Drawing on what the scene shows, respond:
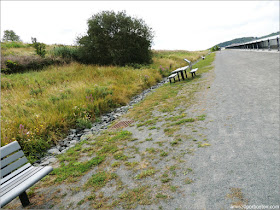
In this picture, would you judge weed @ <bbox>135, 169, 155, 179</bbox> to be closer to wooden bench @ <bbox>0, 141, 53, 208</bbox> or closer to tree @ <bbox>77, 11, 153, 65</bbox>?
wooden bench @ <bbox>0, 141, 53, 208</bbox>

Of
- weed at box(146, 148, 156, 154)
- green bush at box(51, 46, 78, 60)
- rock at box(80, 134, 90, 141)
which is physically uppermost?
green bush at box(51, 46, 78, 60)

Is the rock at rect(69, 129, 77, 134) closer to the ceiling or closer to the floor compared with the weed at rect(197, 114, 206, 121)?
closer to the ceiling

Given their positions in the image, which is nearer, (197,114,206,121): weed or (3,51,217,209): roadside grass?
(3,51,217,209): roadside grass

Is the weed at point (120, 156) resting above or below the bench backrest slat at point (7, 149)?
below

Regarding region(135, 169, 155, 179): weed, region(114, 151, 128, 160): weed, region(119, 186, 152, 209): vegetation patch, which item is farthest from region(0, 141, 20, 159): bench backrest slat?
region(135, 169, 155, 179): weed

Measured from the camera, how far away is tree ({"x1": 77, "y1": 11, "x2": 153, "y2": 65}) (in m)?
21.0

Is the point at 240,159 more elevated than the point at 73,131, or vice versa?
the point at 73,131

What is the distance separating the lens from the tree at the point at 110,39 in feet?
69.0

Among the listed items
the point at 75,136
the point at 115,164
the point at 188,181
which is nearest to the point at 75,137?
the point at 75,136

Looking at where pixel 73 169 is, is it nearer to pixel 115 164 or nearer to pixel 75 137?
pixel 115 164

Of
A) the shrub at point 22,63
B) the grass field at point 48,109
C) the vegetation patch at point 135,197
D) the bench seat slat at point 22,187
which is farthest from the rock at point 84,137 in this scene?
the shrub at point 22,63

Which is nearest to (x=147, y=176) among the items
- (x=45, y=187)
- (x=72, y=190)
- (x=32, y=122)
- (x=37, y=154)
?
(x=72, y=190)

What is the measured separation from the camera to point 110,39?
2155cm

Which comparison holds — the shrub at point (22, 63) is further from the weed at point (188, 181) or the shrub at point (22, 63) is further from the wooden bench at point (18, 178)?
the weed at point (188, 181)
